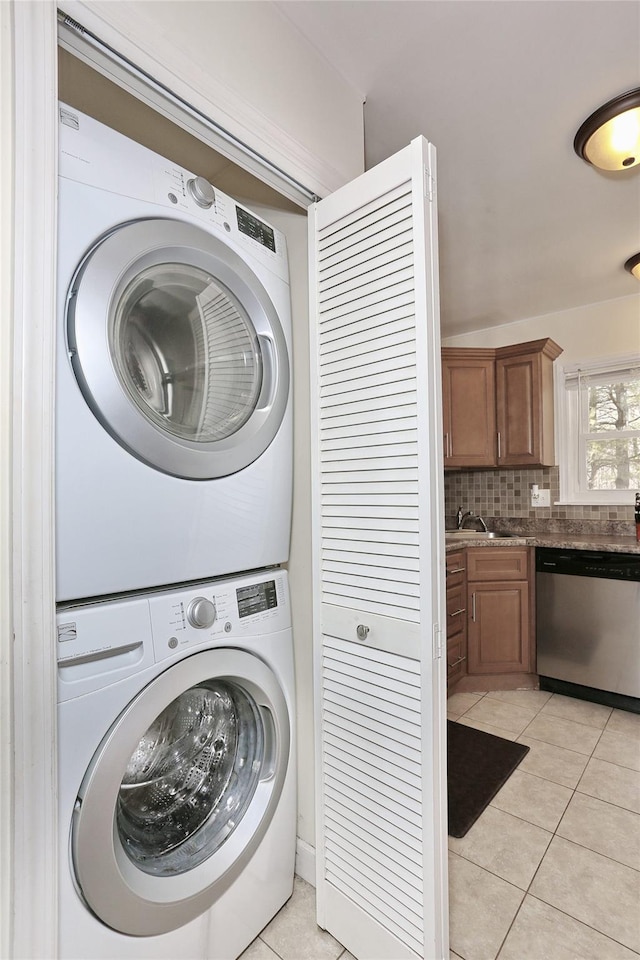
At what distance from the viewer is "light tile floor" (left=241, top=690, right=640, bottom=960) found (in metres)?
1.35

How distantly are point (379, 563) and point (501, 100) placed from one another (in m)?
1.64

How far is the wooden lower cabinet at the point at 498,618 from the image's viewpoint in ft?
10.3

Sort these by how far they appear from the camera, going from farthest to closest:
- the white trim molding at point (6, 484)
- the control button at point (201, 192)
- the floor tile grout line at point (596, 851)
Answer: the floor tile grout line at point (596, 851)
the control button at point (201, 192)
the white trim molding at point (6, 484)

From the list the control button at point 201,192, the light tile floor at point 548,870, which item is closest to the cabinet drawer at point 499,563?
the light tile floor at point 548,870

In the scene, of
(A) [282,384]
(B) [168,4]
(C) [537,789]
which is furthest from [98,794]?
(C) [537,789]

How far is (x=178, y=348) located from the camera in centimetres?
118

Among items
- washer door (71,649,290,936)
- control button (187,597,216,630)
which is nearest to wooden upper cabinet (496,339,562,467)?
washer door (71,649,290,936)

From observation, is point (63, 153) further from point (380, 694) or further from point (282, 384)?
point (380, 694)

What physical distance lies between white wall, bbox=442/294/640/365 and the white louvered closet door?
2.86 meters

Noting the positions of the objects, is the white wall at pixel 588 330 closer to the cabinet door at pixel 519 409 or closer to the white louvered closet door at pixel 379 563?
the cabinet door at pixel 519 409

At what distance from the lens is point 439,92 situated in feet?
5.47

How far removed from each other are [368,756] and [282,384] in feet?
3.29

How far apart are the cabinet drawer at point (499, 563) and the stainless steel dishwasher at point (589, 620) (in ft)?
0.30

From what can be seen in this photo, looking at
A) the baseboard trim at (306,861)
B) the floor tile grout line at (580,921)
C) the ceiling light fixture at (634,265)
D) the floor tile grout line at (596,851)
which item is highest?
the ceiling light fixture at (634,265)
